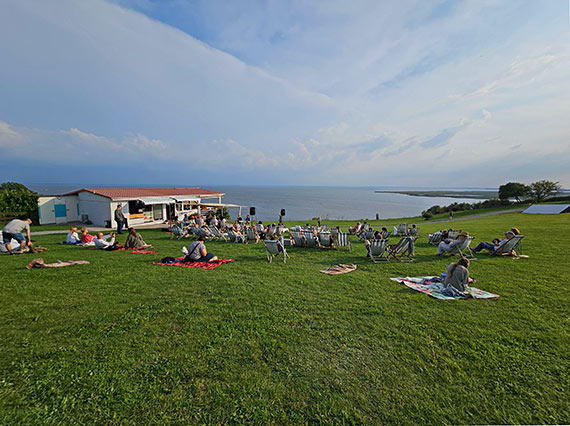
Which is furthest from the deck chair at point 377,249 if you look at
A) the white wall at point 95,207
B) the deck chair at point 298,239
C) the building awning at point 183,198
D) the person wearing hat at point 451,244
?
the white wall at point 95,207

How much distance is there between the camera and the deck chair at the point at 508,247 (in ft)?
25.6

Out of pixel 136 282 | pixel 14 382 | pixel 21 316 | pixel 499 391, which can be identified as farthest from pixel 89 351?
pixel 499 391

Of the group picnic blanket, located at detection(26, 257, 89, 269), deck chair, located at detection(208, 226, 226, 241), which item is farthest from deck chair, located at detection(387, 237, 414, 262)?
picnic blanket, located at detection(26, 257, 89, 269)

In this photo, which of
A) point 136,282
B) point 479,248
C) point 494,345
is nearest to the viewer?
point 494,345

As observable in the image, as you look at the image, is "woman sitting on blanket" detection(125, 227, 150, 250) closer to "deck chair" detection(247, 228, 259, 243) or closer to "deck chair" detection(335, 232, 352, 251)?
"deck chair" detection(247, 228, 259, 243)

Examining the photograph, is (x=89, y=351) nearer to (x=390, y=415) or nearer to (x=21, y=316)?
(x=21, y=316)

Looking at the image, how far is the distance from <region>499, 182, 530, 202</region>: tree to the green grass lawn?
52.8m

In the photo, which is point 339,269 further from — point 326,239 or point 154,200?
point 154,200

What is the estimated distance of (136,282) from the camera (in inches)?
229

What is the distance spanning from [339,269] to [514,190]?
56242 millimetres

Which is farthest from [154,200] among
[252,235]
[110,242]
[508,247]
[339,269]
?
[508,247]

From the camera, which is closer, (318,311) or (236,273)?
(318,311)

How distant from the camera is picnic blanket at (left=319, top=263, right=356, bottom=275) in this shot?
6.70 metres

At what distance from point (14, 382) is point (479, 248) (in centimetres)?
1122
